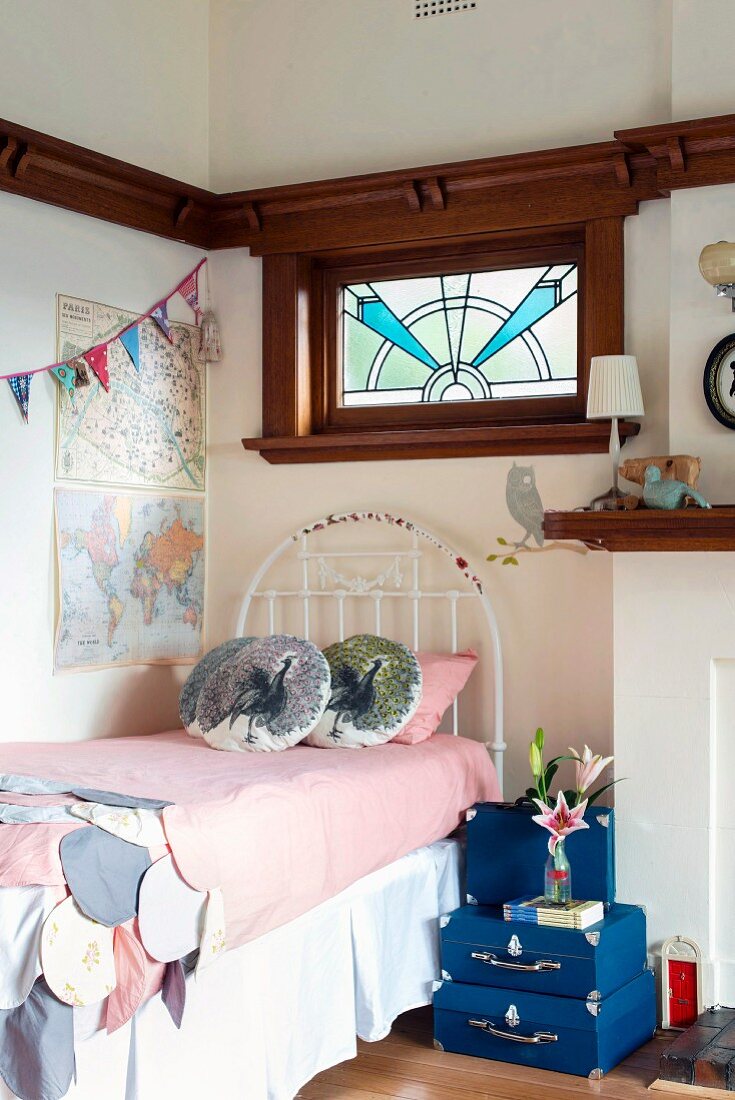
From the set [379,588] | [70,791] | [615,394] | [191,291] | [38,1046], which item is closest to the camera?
[38,1046]

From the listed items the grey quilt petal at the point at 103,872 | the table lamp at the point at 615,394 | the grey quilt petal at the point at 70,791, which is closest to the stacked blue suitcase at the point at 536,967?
the table lamp at the point at 615,394

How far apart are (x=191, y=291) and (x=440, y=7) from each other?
118 cm

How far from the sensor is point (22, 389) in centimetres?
343

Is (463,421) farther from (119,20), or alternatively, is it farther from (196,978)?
(196,978)

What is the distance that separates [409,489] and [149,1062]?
207cm

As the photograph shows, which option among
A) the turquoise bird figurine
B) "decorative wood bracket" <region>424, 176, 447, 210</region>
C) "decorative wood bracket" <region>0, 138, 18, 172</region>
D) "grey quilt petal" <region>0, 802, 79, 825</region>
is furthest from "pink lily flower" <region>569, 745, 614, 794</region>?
"decorative wood bracket" <region>0, 138, 18, 172</region>

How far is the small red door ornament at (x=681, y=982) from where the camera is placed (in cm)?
321

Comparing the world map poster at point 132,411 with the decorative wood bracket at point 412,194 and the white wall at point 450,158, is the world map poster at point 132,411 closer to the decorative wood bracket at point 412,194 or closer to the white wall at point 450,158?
the white wall at point 450,158

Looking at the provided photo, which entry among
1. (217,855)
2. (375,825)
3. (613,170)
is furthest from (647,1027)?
(613,170)

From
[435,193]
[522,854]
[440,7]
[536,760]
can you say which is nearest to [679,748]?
[536,760]

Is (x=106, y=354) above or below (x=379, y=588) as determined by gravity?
above

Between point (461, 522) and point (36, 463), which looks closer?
point (36, 463)

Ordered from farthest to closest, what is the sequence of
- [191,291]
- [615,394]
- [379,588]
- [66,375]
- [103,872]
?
1. [191,291]
2. [379,588]
3. [66,375]
4. [615,394]
5. [103,872]

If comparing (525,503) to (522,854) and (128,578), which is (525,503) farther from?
(128,578)
